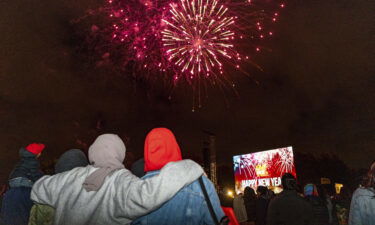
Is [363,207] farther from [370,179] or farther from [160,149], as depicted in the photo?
[160,149]

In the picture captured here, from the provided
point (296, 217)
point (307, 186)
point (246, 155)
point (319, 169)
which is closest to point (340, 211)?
point (307, 186)

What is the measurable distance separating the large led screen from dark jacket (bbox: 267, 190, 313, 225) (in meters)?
20.3

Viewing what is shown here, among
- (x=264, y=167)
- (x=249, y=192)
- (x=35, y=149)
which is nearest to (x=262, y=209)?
(x=249, y=192)

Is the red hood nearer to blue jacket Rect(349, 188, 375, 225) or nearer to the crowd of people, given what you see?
the crowd of people

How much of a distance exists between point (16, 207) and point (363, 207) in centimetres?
380

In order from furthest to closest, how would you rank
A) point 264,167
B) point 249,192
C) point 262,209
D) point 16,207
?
1. point 264,167
2. point 249,192
3. point 262,209
4. point 16,207

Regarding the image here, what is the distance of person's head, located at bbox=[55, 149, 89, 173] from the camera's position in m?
3.07

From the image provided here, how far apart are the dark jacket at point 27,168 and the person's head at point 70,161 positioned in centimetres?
60

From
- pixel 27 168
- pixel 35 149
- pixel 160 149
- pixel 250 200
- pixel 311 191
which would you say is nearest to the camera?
pixel 160 149

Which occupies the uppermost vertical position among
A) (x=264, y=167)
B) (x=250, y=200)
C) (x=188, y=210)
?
(x=264, y=167)

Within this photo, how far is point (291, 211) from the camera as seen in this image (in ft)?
11.9

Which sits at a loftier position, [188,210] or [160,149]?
[160,149]

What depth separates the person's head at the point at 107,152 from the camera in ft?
8.05

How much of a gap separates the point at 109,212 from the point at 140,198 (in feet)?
1.25
